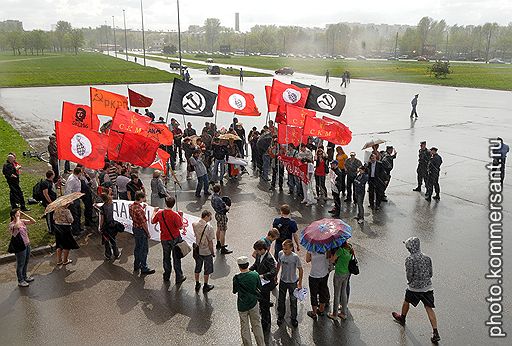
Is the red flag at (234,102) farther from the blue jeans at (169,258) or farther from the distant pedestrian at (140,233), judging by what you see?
the blue jeans at (169,258)

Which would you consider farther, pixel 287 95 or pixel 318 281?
pixel 287 95

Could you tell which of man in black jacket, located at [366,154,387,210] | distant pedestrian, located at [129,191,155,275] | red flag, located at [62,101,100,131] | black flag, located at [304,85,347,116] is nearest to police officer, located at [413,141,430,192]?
man in black jacket, located at [366,154,387,210]

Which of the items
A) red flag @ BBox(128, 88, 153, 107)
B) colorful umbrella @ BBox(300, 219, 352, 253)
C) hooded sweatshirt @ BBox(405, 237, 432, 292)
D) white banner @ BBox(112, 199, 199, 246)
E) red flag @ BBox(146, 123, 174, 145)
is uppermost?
red flag @ BBox(128, 88, 153, 107)

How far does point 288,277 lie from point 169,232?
247cm

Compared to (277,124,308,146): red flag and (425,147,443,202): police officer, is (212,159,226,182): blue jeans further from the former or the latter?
(425,147,443,202): police officer

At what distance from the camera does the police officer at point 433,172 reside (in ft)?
43.4

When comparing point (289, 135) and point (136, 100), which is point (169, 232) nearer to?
point (289, 135)

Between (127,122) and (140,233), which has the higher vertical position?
(127,122)

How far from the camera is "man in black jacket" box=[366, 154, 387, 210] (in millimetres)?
12797

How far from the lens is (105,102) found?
1450 centimetres

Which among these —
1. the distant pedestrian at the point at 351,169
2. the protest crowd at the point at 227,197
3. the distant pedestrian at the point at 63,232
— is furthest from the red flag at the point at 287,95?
the distant pedestrian at the point at 63,232

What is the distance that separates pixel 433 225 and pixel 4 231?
10327 mm

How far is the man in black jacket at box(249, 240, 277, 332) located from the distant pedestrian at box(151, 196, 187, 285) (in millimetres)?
2072

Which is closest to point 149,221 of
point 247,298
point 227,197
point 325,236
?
point 227,197
